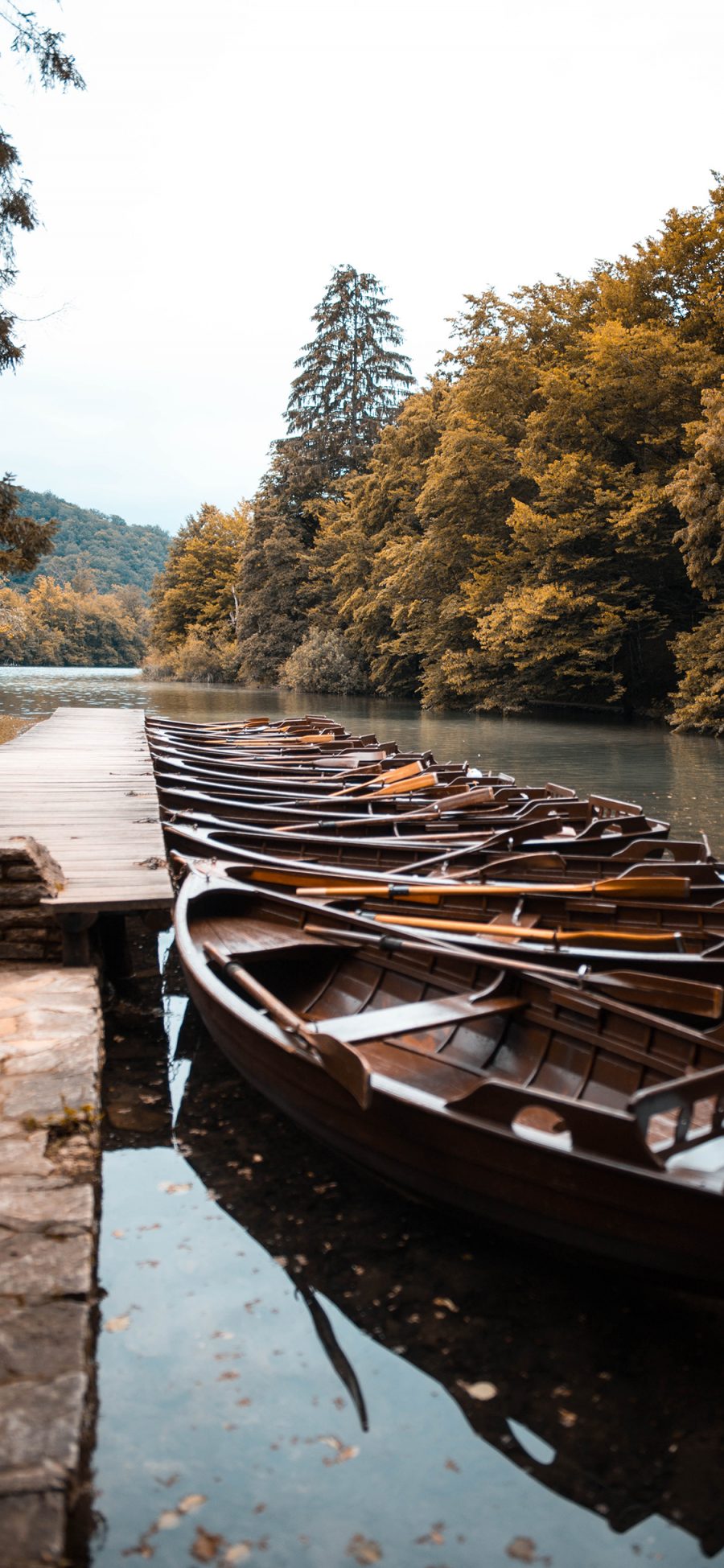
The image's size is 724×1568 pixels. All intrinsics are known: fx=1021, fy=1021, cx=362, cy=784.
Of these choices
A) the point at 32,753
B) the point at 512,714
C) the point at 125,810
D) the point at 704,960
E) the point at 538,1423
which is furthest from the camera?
the point at 512,714

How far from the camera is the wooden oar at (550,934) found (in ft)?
15.3

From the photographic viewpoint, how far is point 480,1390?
2.69 metres

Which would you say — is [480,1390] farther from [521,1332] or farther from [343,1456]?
[343,1456]

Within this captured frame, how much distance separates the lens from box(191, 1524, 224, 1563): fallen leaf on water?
2.13m

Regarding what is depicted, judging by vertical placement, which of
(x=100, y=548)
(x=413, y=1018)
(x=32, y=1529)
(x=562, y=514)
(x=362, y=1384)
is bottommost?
(x=362, y=1384)

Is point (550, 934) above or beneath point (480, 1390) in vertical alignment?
above

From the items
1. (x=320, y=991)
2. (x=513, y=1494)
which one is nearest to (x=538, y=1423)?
(x=513, y=1494)

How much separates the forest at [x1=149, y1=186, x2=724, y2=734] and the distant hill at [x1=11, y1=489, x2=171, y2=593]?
10137 cm

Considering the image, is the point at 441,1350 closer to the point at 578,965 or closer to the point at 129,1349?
the point at 129,1349

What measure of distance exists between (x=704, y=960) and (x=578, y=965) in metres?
0.51

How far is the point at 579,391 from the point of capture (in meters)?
26.4

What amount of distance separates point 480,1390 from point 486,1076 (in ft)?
3.38

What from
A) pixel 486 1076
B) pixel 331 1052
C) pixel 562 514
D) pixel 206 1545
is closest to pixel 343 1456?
pixel 206 1545

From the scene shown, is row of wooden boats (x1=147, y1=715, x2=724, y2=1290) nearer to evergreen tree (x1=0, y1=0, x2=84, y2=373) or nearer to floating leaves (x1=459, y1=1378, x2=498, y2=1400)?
floating leaves (x1=459, y1=1378, x2=498, y2=1400)
